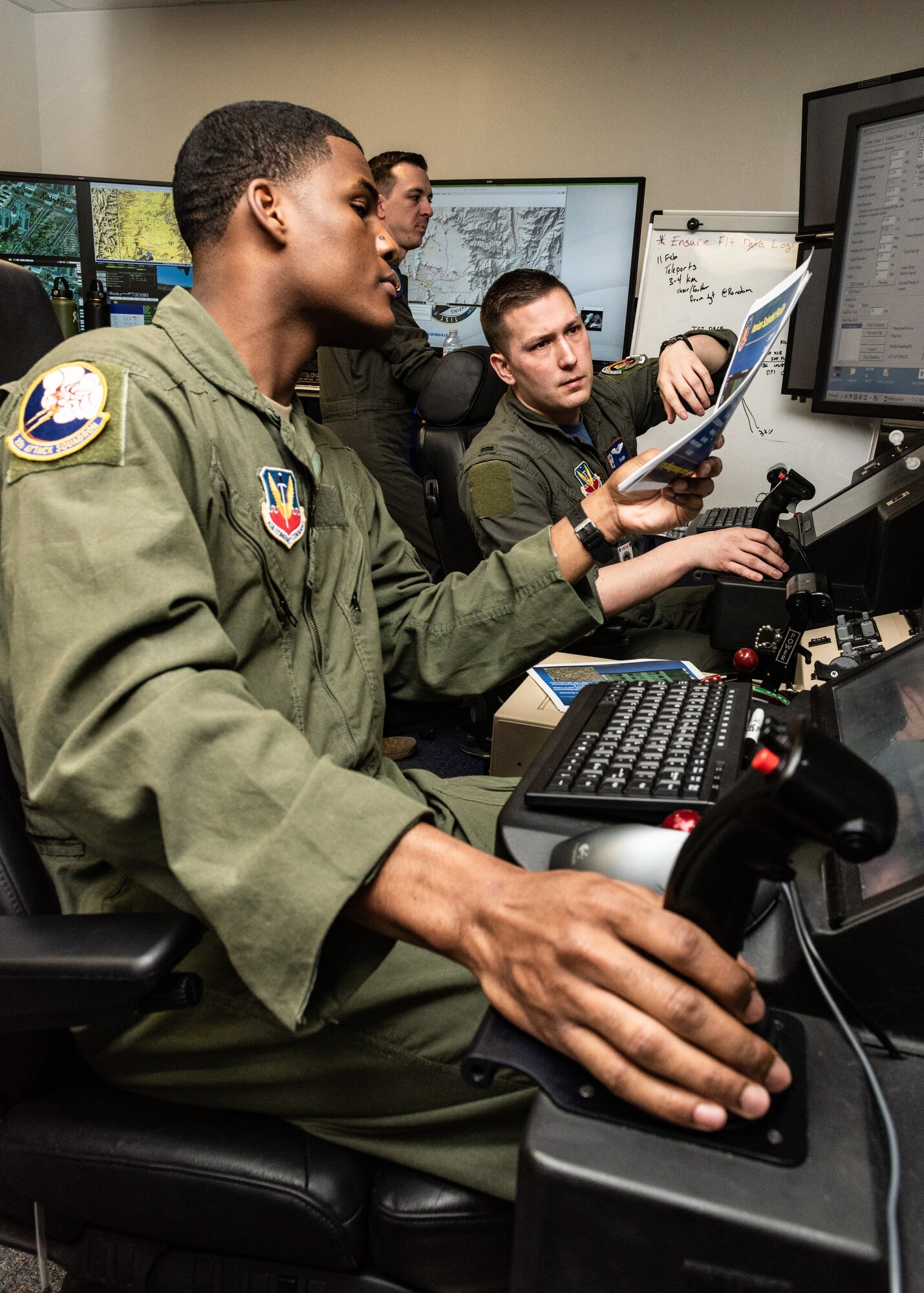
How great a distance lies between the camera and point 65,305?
387 cm

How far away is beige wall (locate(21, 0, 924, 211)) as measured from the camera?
3756 mm

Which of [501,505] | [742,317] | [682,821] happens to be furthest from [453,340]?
[682,821]

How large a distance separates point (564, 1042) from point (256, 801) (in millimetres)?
227

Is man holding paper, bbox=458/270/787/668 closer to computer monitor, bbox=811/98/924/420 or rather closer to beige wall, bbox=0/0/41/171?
computer monitor, bbox=811/98/924/420

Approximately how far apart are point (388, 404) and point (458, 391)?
0.93 meters

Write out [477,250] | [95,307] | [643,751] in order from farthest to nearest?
1. [477,250]
2. [95,307]
3. [643,751]

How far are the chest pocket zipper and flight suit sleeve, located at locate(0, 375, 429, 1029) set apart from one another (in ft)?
0.56

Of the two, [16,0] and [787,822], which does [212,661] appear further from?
[16,0]

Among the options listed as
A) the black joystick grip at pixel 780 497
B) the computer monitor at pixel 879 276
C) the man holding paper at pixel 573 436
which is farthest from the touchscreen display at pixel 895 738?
the computer monitor at pixel 879 276

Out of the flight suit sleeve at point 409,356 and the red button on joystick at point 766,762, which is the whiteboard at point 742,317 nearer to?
the flight suit sleeve at point 409,356

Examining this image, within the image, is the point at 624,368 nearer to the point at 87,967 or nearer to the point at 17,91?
the point at 87,967

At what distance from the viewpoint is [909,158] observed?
2.40 metres

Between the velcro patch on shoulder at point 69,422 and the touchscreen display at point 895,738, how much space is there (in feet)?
1.96

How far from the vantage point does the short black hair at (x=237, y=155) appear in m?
1.08
